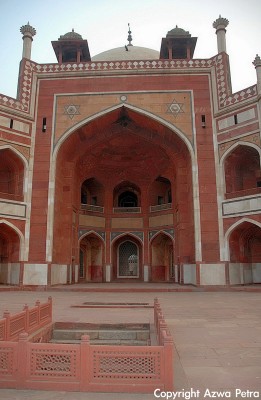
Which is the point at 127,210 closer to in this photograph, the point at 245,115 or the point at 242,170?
the point at 242,170

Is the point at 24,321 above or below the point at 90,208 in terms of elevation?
below

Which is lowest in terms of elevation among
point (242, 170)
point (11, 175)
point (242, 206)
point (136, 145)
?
point (242, 206)

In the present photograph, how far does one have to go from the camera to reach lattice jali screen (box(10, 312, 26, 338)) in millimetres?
4498

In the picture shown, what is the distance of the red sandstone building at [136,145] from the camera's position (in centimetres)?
1380

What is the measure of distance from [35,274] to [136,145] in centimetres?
870

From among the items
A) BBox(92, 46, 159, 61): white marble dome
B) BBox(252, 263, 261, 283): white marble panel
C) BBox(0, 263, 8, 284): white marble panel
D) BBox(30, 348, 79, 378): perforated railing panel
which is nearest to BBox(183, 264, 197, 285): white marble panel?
BBox(252, 263, 261, 283): white marble panel

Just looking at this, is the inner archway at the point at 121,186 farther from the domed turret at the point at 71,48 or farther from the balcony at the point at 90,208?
the domed turret at the point at 71,48

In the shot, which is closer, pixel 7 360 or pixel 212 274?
pixel 7 360

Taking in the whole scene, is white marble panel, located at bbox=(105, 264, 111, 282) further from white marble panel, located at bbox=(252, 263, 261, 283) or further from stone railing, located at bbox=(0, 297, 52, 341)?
stone railing, located at bbox=(0, 297, 52, 341)

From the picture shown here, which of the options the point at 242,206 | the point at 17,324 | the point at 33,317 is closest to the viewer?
the point at 17,324

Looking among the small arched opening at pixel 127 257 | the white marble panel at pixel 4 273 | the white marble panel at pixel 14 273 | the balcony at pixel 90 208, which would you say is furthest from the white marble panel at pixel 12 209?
the small arched opening at pixel 127 257

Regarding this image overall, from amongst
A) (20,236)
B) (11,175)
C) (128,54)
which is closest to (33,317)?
(20,236)

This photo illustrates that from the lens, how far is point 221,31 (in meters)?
15.6

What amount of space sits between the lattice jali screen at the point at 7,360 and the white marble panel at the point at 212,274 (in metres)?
11.0
